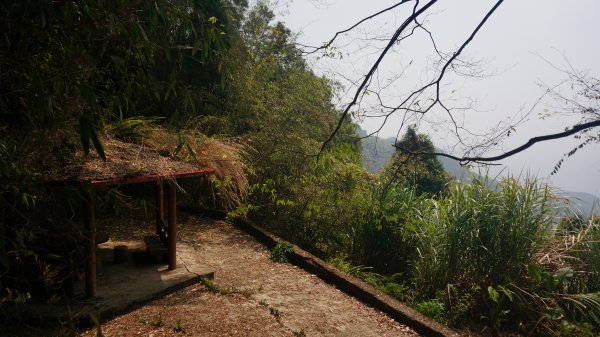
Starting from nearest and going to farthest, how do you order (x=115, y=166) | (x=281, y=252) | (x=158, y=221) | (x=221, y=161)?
(x=115, y=166), (x=158, y=221), (x=281, y=252), (x=221, y=161)

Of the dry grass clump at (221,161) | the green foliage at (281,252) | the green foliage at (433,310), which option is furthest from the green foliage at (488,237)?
the dry grass clump at (221,161)

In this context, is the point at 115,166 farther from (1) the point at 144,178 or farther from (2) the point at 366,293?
(2) the point at 366,293

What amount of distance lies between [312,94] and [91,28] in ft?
23.4

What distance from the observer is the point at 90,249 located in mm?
3635

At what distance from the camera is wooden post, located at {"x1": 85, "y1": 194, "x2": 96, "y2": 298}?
11.6 feet

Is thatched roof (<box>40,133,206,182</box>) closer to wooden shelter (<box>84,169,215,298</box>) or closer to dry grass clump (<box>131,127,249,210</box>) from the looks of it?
wooden shelter (<box>84,169,215,298</box>)

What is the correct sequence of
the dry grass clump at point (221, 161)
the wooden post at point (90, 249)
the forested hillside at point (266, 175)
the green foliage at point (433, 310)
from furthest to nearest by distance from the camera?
the dry grass clump at point (221, 161) → the green foliage at point (433, 310) → the wooden post at point (90, 249) → the forested hillside at point (266, 175)

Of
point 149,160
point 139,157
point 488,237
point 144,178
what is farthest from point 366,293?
point 139,157

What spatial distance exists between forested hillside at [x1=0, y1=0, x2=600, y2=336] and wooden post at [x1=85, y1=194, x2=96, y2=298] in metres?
0.21

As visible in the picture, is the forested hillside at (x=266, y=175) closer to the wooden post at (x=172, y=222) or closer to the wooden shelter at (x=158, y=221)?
the wooden shelter at (x=158, y=221)

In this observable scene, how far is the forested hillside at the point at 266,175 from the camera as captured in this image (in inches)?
79.1

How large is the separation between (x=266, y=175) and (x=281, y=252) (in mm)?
2208

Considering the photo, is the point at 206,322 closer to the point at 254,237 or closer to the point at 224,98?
the point at 254,237

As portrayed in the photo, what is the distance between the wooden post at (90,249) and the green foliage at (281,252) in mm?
2566
